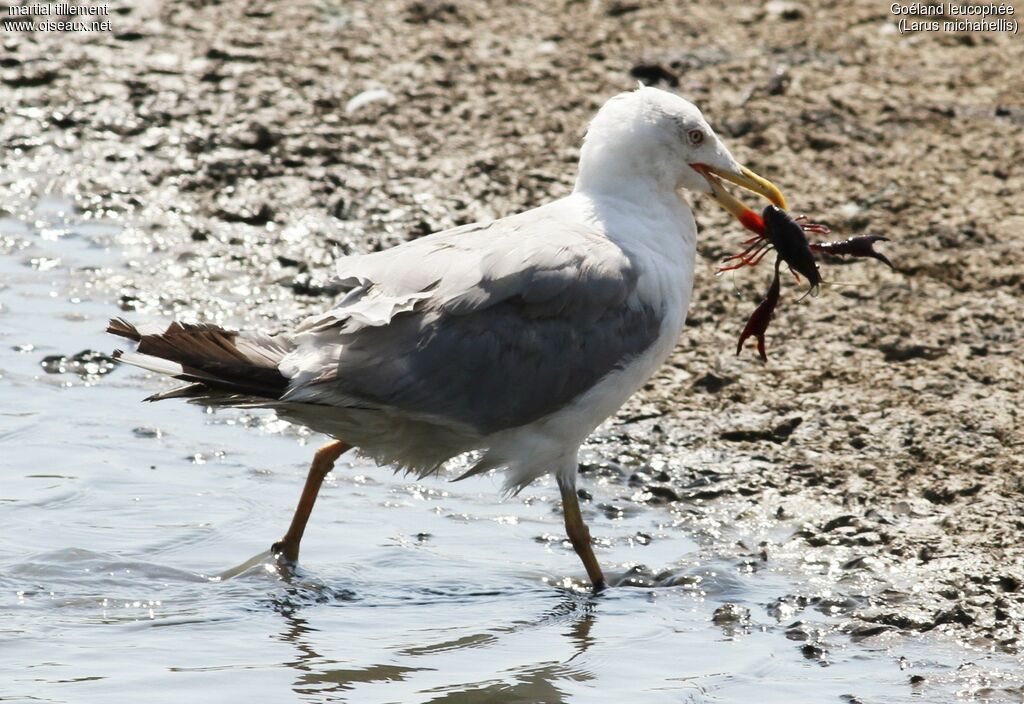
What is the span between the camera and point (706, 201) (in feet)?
29.8

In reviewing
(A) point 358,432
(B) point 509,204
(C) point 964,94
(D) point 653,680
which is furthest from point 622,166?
(C) point 964,94

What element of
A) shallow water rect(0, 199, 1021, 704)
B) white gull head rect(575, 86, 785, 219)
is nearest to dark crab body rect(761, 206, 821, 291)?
white gull head rect(575, 86, 785, 219)

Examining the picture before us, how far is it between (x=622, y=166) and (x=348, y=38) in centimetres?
573

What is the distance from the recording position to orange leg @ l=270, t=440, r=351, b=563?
5.85 m

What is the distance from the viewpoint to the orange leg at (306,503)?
5.85 meters

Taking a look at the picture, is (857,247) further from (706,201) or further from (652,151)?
(706,201)

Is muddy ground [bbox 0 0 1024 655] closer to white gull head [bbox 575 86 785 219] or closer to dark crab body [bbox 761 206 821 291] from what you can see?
dark crab body [bbox 761 206 821 291]

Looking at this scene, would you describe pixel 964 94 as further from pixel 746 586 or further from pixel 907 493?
pixel 746 586

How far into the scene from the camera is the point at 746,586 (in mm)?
5699

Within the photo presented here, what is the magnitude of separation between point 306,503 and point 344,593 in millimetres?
376

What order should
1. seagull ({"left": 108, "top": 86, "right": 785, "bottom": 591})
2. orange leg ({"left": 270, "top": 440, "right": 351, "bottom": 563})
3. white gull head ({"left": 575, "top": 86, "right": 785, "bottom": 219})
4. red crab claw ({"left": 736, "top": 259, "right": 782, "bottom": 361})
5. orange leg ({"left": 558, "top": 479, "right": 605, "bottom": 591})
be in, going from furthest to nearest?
red crab claw ({"left": 736, "top": 259, "right": 782, "bottom": 361}) → white gull head ({"left": 575, "top": 86, "right": 785, "bottom": 219}) → orange leg ({"left": 270, "top": 440, "right": 351, "bottom": 563}) → orange leg ({"left": 558, "top": 479, "right": 605, "bottom": 591}) → seagull ({"left": 108, "top": 86, "right": 785, "bottom": 591})

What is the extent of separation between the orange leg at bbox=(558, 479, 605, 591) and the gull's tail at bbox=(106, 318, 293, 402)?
115 centimetres

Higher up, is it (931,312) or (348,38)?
(348,38)

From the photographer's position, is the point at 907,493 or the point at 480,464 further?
the point at 907,493
